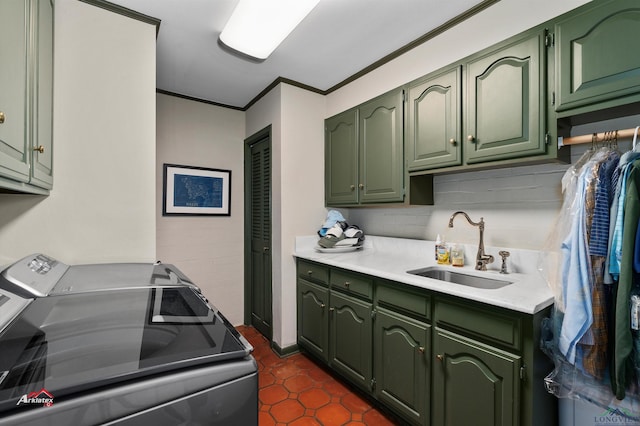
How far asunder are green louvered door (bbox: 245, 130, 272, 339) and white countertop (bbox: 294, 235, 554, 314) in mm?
473

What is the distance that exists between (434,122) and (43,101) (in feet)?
6.72

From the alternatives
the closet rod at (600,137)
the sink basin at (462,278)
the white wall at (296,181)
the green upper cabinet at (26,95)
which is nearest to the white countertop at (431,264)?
the sink basin at (462,278)

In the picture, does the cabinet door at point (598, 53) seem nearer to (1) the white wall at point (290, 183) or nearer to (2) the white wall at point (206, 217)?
(1) the white wall at point (290, 183)

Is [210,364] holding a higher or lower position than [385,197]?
lower

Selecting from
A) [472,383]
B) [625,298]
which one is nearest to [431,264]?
[472,383]

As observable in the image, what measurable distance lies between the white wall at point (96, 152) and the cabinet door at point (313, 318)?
1.26 metres

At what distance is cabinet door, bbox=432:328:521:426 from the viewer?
4.13 feet

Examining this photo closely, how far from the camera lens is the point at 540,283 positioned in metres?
1.54

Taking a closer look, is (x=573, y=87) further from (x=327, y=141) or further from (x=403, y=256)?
(x=327, y=141)

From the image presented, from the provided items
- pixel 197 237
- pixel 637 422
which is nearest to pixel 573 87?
pixel 637 422

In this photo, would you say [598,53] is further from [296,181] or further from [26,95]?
[26,95]

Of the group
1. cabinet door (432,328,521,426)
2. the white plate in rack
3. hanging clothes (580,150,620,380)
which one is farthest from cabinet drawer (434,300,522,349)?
the white plate in rack

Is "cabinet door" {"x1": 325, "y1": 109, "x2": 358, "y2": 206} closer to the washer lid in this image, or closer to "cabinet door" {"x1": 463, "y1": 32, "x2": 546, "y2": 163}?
"cabinet door" {"x1": 463, "y1": 32, "x2": 546, "y2": 163}

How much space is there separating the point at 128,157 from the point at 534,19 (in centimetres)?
234
